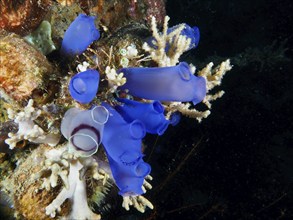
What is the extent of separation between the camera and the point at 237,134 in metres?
6.19

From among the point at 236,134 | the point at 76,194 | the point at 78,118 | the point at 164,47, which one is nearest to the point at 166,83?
the point at 164,47

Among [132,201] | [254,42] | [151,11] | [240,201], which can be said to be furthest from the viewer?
[254,42]

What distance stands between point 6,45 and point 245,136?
208 inches

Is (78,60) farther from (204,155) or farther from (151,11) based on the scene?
(204,155)

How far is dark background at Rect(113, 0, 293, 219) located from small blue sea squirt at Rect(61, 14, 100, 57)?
260 centimetres

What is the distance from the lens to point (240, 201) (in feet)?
17.8

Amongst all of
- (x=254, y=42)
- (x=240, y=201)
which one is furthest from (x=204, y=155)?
(x=254, y=42)

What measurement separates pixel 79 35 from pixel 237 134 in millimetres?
4621

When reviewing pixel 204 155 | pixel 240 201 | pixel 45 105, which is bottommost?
pixel 240 201

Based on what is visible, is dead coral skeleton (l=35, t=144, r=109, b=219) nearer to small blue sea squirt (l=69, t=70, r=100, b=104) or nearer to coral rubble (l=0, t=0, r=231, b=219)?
coral rubble (l=0, t=0, r=231, b=219)

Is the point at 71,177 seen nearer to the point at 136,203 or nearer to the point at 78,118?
the point at 78,118

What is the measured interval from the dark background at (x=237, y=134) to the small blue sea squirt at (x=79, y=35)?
2.60 meters

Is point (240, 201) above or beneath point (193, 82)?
beneath

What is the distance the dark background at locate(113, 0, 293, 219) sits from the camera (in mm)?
5153
